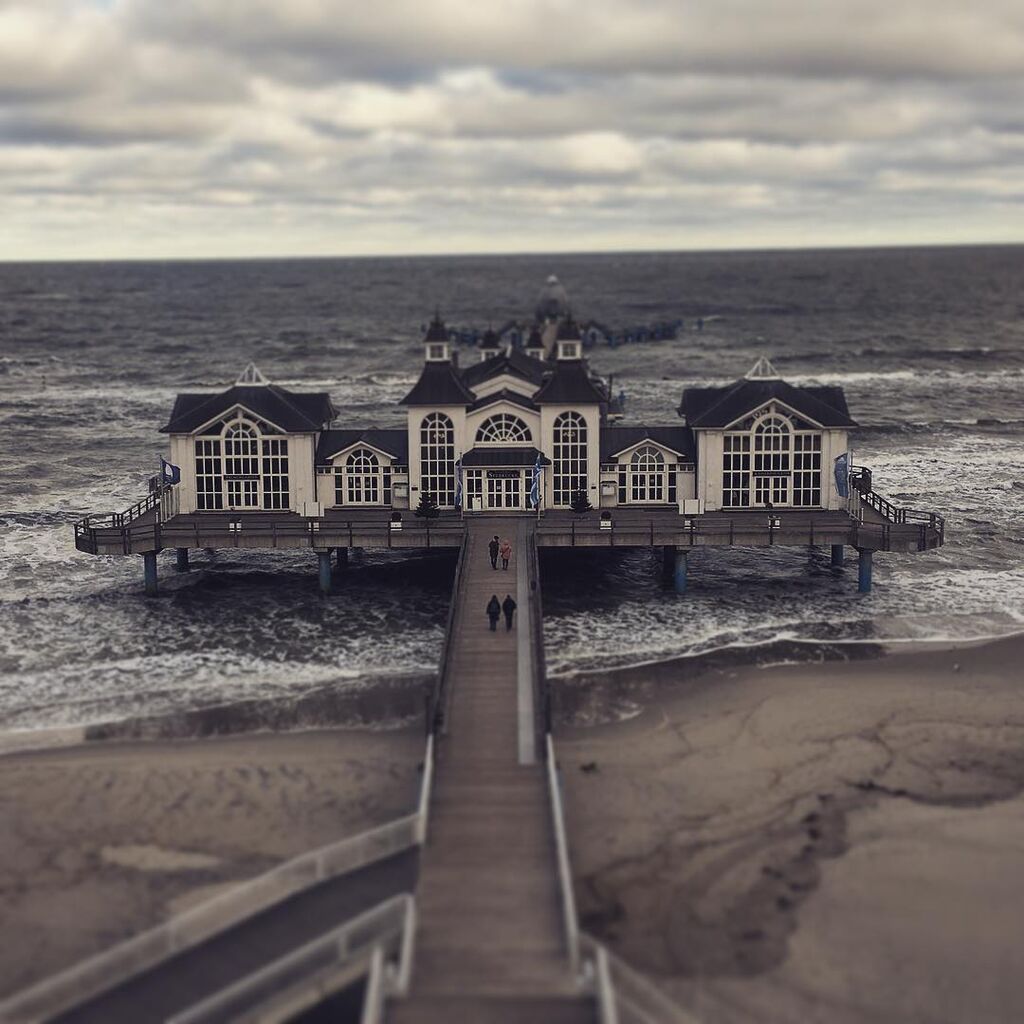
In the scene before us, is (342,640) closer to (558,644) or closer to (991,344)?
(558,644)

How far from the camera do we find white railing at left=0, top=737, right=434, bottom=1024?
64.2 feet

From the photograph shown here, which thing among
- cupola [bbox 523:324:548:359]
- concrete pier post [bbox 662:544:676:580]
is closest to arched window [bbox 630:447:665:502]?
concrete pier post [bbox 662:544:676:580]

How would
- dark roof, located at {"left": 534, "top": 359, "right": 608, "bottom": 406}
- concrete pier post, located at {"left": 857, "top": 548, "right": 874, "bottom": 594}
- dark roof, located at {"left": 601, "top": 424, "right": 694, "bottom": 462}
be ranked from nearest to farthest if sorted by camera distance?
concrete pier post, located at {"left": 857, "top": 548, "right": 874, "bottom": 594} → dark roof, located at {"left": 534, "top": 359, "right": 608, "bottom": 406} → dark roof, located at {"left": 601, "top": 424, "right": 694, "bottom": 462}

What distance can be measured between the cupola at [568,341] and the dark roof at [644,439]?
2.98 metres

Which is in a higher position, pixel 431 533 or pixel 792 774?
pixel 431 533

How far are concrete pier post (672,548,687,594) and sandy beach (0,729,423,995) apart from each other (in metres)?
15.2

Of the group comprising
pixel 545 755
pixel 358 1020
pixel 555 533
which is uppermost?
pixel 555 533

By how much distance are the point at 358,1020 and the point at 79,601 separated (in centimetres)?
2660

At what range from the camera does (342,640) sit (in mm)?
39656

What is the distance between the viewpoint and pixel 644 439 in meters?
47.0

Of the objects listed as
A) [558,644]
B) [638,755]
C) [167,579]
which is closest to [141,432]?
[167,579]

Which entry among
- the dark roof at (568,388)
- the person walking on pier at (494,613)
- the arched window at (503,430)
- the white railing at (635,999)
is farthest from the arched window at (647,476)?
the white railing at (635,999)

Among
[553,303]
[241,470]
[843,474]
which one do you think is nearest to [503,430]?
[241,470]

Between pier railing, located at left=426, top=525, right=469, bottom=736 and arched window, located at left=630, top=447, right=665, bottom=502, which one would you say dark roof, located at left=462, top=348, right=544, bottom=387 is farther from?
pier railing, located at left=426, top=525, right=469, bottom=736
